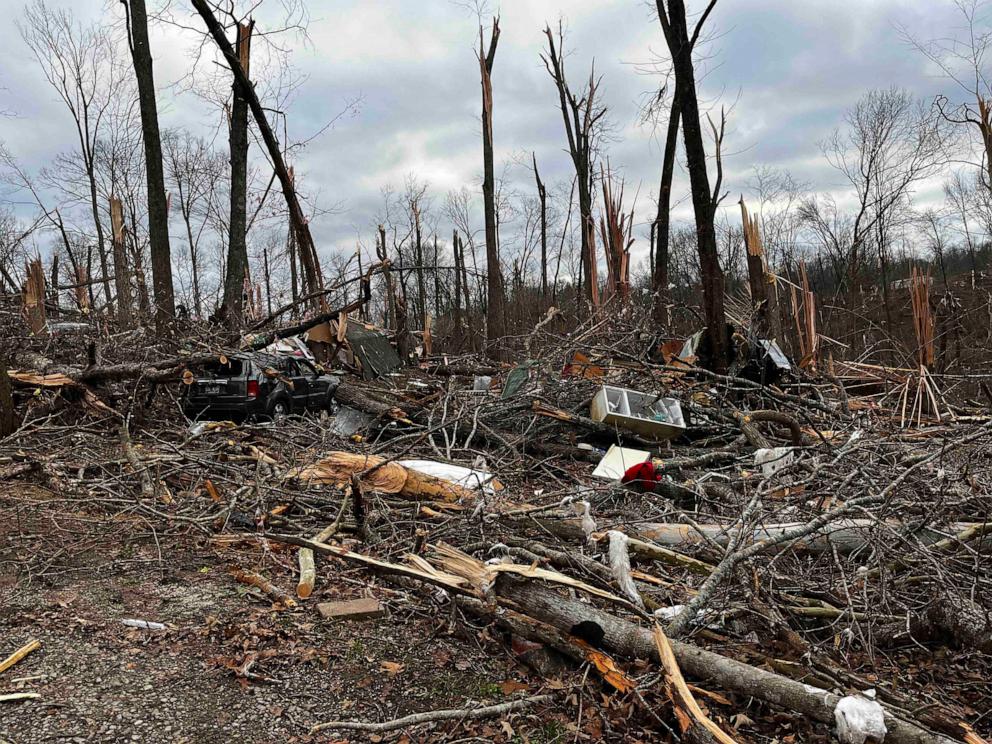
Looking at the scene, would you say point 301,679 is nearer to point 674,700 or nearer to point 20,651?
point 20,651

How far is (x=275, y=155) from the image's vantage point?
13.4 m

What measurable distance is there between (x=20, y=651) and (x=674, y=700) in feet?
9.12

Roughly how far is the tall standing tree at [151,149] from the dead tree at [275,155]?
46.6 inches

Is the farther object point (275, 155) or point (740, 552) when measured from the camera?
point (275, 155)

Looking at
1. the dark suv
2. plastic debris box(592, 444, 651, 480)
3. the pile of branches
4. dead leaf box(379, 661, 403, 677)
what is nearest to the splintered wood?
the dark suv

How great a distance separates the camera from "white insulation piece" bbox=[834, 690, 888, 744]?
231cm

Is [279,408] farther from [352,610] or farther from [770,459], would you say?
[352,610]

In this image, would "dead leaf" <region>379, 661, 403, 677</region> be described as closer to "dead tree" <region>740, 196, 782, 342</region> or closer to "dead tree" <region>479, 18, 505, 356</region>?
"dead tree" <region>740, 196, 782, 342</region>

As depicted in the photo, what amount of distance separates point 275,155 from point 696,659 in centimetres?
1299

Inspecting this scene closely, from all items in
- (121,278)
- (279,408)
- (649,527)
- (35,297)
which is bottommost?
(649,527)

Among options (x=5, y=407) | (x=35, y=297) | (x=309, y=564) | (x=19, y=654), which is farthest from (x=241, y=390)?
(x=19, y=654)

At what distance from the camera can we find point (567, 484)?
657cm

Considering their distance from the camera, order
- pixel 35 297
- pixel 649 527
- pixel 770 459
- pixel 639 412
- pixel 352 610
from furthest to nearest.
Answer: pixel 35 297
pixel 639 412
pixel 770 459
pixel 649 527
pixel 352 610

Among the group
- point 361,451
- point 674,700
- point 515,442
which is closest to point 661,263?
point 515,442
